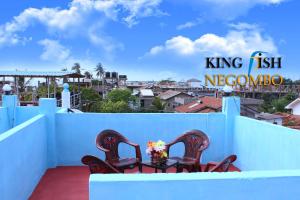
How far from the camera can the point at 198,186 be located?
2.37 m

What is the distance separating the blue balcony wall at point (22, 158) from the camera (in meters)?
3.47

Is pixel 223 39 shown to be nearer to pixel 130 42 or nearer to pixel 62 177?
pixel 130 42

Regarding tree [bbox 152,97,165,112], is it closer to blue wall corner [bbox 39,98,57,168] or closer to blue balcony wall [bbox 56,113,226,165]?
blue balcony wall [bbox 56,113,226,165]

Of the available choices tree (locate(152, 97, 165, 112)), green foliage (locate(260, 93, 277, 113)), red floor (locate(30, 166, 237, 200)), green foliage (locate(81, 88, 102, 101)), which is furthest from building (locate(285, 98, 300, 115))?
red floor (locate(30, 166, 237, 200))

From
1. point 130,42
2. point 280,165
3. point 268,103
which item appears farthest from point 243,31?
point 280,165

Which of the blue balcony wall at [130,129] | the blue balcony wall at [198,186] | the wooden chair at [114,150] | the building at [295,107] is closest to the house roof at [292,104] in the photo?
the building at [295,107]

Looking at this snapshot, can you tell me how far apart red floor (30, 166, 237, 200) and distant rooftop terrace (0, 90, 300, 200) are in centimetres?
1

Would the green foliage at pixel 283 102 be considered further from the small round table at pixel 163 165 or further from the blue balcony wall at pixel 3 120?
the small round table at pixel 163 165

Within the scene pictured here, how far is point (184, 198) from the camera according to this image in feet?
7.80

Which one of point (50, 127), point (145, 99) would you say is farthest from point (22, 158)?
point (145, 99)

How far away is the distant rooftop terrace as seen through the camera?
2357 mm

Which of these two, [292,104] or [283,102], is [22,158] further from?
[283,102]

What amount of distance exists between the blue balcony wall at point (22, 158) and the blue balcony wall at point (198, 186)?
156cm

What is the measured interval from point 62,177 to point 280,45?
115 feet
